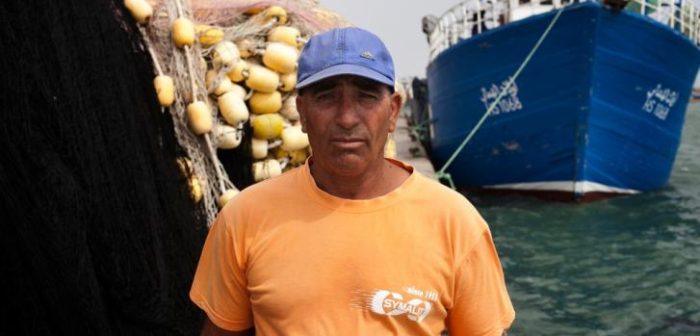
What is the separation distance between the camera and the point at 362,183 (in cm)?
173

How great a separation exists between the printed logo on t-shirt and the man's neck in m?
0.25

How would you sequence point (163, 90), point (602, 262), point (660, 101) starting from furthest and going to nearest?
point (660, 101) < point (602, 262) < point (163, 90)

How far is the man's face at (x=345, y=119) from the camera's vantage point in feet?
5.48

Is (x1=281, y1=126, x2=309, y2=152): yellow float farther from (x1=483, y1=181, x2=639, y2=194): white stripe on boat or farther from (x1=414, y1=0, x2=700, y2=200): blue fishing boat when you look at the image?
(x1=483, y1=181, x2=639, y2=194): white stripe on boat

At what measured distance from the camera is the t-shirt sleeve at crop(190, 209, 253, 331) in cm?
170

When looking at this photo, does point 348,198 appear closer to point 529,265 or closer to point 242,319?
point 242,319

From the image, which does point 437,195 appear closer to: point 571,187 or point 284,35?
point 284,35

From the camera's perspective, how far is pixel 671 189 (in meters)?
13.4

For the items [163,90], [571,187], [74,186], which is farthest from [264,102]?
[571,187]

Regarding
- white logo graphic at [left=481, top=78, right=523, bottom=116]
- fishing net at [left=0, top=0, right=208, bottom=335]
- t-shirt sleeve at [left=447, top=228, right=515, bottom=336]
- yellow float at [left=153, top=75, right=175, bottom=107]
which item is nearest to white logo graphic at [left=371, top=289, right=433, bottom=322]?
t-shirt sleeve at [left=447, top=228, right=515, bottom=336]

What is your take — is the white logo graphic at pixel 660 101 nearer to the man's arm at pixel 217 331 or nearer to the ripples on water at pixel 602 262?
the ripples on water at pixel 602 262

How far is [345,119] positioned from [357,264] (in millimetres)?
350

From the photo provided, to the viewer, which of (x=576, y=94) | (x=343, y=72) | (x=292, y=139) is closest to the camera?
(x=343, y=72)

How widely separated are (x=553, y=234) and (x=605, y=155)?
228 centimetres
